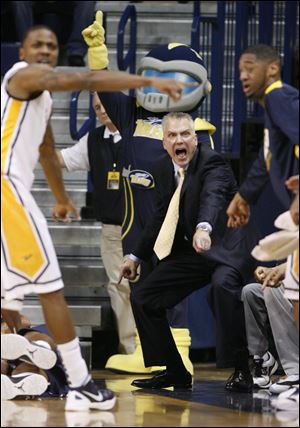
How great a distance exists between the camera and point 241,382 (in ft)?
28.2

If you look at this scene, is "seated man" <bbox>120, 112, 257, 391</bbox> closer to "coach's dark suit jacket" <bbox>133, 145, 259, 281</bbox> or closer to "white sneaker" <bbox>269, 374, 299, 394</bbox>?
"coach's dark suit jacket" <bbox>133, 145, 259, 281</bbox>

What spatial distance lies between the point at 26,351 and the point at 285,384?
1.50 metres

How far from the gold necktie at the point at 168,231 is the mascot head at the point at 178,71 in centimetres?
70

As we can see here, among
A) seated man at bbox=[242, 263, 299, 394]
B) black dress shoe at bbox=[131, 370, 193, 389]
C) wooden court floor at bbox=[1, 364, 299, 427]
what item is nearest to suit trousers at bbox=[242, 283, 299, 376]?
seated man at bbox=[242, 263, 299, 394]

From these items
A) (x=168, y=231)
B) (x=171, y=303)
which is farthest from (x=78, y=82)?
(x=171, y=303)

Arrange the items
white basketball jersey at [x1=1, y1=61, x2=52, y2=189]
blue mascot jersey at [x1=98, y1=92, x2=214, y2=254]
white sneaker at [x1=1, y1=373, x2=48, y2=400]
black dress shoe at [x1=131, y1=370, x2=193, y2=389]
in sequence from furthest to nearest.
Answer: blue mascot jersey at [x1=98, y1=92, x2=214, y2=254] < black dress shoe at [x1=131, y1=370, x2=193, y2=389] < white sneaker at [x1=1, y1=373, x2=48, y2=400] < white basketball jersey at [x1=1, y1=61, x2=52, y2=189]

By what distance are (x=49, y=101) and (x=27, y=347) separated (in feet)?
4.99

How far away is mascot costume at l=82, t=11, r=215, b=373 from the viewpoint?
9.19 m

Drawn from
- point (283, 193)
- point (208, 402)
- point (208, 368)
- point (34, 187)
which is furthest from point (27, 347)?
point (34, 187)

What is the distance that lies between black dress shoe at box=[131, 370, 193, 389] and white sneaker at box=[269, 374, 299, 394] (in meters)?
0.57

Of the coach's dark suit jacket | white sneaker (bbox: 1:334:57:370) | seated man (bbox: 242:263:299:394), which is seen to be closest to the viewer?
white sneaker (bbox: 1:334:57:370)

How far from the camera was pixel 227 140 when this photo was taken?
11492 millimetres

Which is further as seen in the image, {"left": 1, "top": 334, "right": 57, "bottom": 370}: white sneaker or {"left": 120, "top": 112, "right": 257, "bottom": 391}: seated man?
{"left": 120, "top": 112, "right": 257, "bottom": 391}: seated man

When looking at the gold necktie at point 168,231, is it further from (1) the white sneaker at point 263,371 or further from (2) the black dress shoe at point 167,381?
(1) the white sneaker at point 263,371
